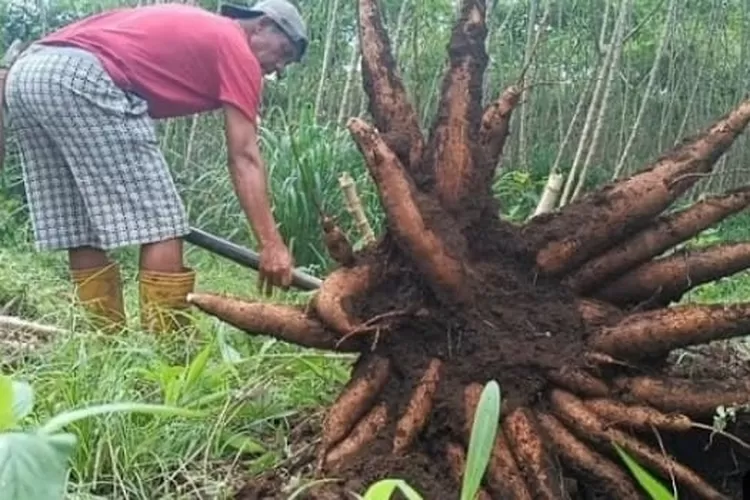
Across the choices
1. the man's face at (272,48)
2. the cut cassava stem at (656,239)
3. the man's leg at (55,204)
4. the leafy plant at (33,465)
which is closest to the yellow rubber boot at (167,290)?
the man's leg at (55,204)

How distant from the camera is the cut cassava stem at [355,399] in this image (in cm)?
171

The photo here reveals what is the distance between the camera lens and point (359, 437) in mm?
1700

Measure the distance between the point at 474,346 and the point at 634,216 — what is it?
31 centimetres

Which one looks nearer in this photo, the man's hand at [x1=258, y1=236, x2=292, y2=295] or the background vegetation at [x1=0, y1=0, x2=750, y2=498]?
the background vegetation at [x1=0, y1=0, x2=750, y2=498]

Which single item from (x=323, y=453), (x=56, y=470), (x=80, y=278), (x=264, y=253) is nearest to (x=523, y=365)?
(x=323, y=453)

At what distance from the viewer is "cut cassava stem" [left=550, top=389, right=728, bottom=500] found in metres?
1.62

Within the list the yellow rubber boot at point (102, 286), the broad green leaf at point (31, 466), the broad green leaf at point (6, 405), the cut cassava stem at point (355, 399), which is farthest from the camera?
the yellow rubber boot at point (102, 286)

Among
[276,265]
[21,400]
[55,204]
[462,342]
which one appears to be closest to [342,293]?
[462,342]

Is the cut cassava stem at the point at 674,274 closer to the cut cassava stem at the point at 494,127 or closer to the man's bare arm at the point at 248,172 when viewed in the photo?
the cut cassava stem at the point at 494,127

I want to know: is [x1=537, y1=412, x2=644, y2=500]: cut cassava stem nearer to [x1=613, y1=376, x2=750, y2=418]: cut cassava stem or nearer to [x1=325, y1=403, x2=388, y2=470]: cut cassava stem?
[x1=613, y1=376, x2=750, y2=418]: cut cassava stem

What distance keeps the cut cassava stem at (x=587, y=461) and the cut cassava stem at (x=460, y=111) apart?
0.38 metres

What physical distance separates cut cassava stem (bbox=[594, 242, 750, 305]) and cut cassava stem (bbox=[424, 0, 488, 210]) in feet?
0.91

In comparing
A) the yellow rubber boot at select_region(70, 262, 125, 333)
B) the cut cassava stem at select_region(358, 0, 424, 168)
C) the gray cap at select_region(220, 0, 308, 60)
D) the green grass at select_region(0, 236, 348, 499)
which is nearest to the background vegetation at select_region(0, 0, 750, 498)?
the green grass at select_region(0, 236, 348, 499)

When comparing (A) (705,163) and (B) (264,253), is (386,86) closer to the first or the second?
(A) (705,163)
